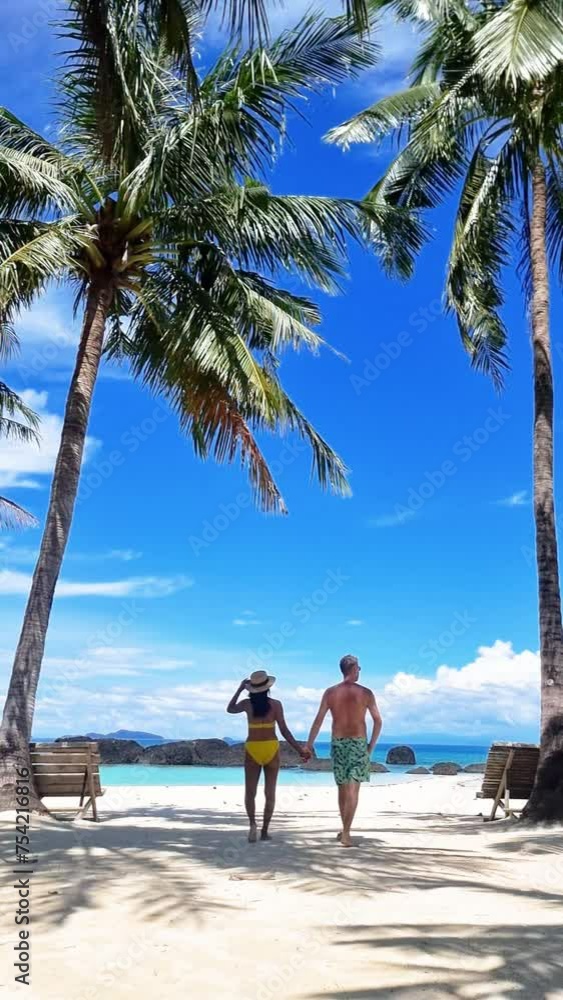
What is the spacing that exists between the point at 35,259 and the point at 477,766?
2823cm

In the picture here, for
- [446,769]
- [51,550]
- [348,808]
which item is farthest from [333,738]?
[446,769]

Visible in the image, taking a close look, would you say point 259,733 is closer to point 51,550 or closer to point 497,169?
point 51,550

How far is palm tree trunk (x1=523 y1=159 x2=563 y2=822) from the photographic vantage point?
31.2 ft

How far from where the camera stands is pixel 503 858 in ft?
24.0

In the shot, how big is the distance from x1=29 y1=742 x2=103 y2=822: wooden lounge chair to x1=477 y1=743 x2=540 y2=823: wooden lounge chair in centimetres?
455

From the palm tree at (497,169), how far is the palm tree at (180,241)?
1.24m

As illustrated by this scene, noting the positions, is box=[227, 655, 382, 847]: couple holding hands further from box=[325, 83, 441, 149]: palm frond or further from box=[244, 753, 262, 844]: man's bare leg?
box=[325, 83, 441, 149]: palm frond

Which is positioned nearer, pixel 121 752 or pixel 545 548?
pixel 545 548

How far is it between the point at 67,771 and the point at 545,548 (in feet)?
19.7

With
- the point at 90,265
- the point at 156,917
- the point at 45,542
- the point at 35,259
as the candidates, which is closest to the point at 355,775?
the point at 156,917

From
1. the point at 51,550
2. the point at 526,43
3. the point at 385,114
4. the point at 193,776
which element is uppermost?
the point at 385,114

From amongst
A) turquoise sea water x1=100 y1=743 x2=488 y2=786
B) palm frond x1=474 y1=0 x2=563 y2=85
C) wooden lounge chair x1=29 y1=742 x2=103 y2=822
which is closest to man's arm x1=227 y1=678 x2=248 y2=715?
wooden lounge chair x1=29 y1=742 x2=103 y2=822

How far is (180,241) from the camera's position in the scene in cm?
1183

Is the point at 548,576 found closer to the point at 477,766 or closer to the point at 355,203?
the point at 355,203
